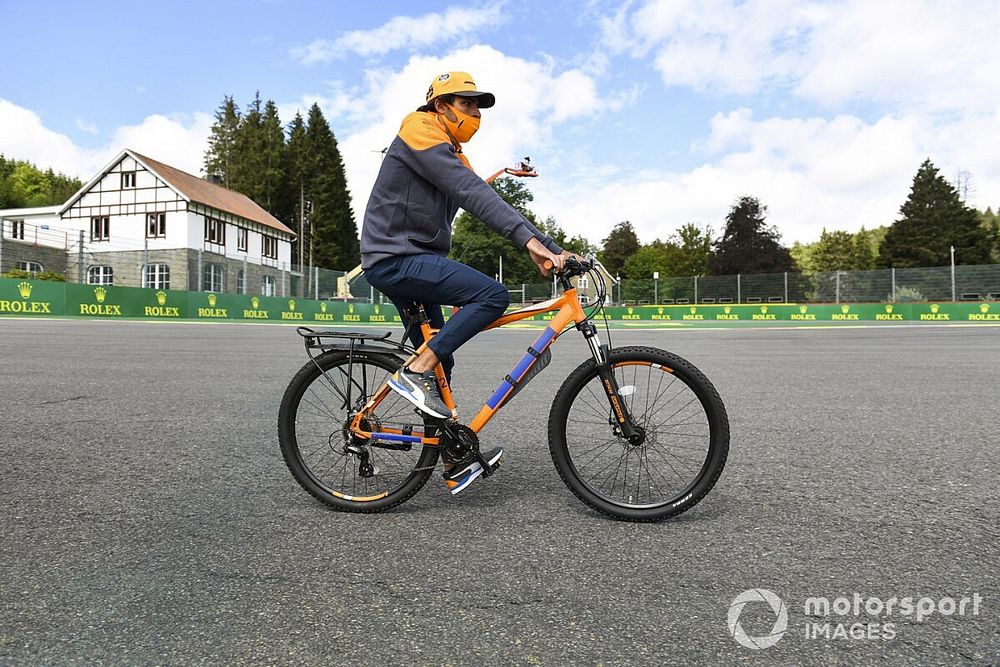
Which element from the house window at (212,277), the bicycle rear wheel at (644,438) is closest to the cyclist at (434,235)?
the bicycle rear wheel at (644,438)

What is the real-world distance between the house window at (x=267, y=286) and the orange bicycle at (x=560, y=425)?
137 feet

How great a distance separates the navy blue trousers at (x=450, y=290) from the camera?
3363 mm

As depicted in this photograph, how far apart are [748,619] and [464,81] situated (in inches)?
102

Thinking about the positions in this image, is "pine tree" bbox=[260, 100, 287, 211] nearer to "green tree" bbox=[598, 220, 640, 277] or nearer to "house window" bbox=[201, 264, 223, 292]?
"house window" bbox=[201, 264, 223, 292]

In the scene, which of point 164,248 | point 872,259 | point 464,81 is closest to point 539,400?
point 464,81

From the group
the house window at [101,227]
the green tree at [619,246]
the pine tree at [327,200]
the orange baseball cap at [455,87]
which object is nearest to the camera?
the orange baseball cap at [455,87]

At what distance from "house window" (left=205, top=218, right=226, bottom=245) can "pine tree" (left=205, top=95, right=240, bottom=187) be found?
108 feet

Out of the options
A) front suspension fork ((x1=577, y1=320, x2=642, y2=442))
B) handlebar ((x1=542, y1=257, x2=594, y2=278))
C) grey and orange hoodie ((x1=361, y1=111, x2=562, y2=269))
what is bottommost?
front suspension fork ((x1=577, y1=320, x2=642, y2=442))

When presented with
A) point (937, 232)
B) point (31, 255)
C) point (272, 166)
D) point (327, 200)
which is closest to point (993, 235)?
point (937, 232)

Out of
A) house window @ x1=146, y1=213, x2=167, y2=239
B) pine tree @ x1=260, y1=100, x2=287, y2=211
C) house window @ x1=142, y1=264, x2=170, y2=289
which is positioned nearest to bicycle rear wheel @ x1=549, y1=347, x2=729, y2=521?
house window @ x1=142, y1=264, x2=170, y2=289

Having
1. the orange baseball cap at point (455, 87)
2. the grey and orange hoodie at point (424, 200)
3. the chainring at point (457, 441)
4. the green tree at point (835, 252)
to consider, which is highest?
the green tree at point (835, 252)

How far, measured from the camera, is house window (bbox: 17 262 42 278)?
105 ft

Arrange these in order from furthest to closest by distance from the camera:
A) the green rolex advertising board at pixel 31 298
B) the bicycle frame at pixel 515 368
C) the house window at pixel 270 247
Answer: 1. the house window at pixel 270 247
2. the green rolex advertising board at pixel 31 298
3. the bicycle frame at pixel 515 368

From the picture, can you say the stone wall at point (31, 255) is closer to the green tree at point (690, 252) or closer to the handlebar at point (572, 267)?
the handlebar at point (572, 267)
